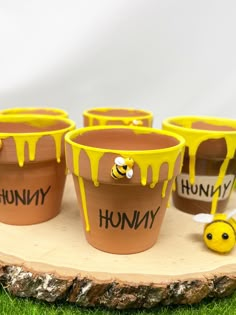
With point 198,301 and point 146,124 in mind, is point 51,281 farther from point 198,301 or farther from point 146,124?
point 146,124

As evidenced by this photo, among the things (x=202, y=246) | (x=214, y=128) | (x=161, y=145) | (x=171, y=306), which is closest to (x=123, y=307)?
(x=171, y=306)

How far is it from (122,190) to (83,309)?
224 mm

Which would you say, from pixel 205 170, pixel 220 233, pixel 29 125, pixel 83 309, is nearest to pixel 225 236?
pixel 220 233

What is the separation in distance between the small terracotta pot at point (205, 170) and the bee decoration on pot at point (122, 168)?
0.83 feet

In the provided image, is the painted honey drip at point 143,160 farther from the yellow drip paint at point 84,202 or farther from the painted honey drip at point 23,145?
the painted honey drip at point 23,145

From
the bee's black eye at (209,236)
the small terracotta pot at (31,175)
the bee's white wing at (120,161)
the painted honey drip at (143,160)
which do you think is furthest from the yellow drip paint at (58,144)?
the bee's black eye at (209,236)

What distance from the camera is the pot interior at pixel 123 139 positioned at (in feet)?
3.17

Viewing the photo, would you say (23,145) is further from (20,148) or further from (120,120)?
(120,120)

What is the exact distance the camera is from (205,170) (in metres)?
1.03

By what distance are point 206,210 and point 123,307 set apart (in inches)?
13.9

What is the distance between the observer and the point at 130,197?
2.74 ft

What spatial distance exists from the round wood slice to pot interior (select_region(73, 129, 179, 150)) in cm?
20

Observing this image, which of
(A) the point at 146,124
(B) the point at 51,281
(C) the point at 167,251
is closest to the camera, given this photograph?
(B) the point at 51,281

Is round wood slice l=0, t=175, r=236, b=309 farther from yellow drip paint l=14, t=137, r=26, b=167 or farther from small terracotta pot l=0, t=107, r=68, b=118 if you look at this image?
small terracotta pot l=0, t=107, r=68, b=118
